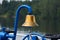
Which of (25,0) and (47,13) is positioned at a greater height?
(25,0)

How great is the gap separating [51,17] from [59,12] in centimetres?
→ 15

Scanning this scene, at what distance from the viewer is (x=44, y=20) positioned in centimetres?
306

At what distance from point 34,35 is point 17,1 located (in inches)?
68.9

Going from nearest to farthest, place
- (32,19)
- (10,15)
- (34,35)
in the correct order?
1. (32,19)
2. (34,35)
3. (10,15)

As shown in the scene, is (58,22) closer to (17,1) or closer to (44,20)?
(44,20)

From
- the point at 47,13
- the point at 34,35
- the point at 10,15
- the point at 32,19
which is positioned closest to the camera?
the point at 32,19

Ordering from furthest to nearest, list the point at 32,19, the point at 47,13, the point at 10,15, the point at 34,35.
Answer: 1. the point at 47,13
2. the point at 10,15
3. the point at 34,35
4. the point at 32,19

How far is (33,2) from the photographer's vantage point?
306 centimetres

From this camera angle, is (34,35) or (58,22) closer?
(34,35)

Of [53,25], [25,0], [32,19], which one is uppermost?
[25,0]

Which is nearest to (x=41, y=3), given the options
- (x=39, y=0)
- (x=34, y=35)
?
(x=39, y=0)

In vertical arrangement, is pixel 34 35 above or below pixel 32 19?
below

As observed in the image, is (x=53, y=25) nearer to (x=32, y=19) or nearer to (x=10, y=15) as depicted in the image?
(x=10, y=15)

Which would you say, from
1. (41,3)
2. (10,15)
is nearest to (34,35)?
(10,15)
